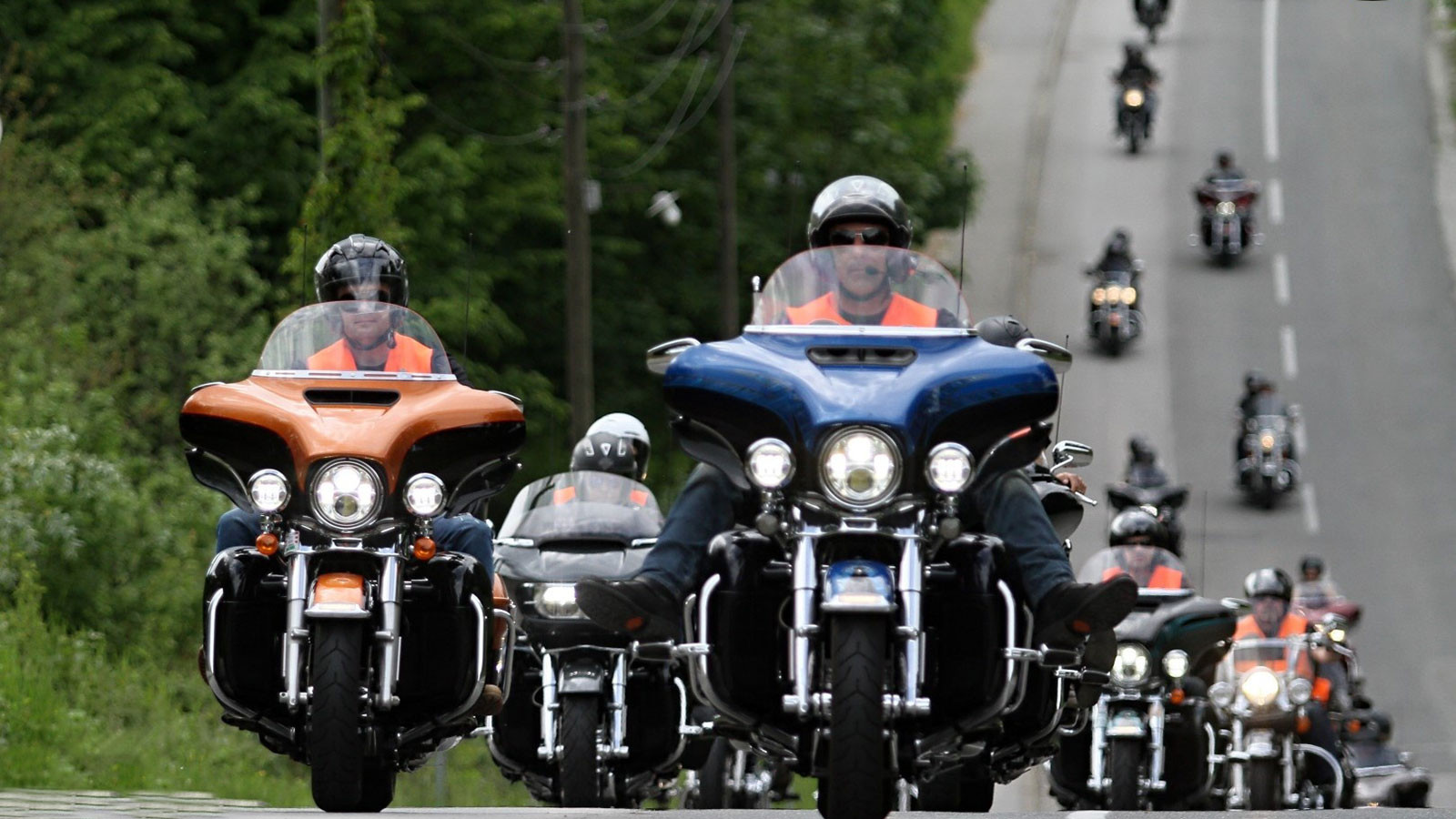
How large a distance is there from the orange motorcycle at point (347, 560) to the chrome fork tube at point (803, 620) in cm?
199

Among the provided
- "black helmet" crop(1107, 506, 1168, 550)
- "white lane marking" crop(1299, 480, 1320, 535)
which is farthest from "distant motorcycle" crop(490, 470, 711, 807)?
"white lane marking" crop(1299, 480, 1320, 535)

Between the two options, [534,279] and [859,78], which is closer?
[534,279]

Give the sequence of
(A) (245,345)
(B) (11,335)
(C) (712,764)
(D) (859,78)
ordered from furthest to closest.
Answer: (D) (859,78) < (A) (245,345) < (B) (11,335) < (C) (712,764)

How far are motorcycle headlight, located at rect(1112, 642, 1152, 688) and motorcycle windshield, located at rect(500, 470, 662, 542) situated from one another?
3.10 metres

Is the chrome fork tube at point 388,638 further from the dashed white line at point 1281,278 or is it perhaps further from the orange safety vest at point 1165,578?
the dashed white line at point 1281,278

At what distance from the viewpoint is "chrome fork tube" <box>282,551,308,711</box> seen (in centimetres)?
1144

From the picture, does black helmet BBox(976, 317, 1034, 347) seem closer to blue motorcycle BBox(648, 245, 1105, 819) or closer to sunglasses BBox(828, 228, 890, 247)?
sunglasses BBox(828, 228, 890, 247)

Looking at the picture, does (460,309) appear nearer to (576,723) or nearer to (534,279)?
(534,279)

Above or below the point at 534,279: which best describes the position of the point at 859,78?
above

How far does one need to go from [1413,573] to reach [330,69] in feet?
80.8

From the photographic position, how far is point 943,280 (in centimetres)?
1116

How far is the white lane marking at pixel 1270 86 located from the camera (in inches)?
2751

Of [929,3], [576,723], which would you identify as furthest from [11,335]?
[929,3]

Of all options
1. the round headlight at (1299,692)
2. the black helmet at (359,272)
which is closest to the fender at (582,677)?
the black helmet at (359,272)
